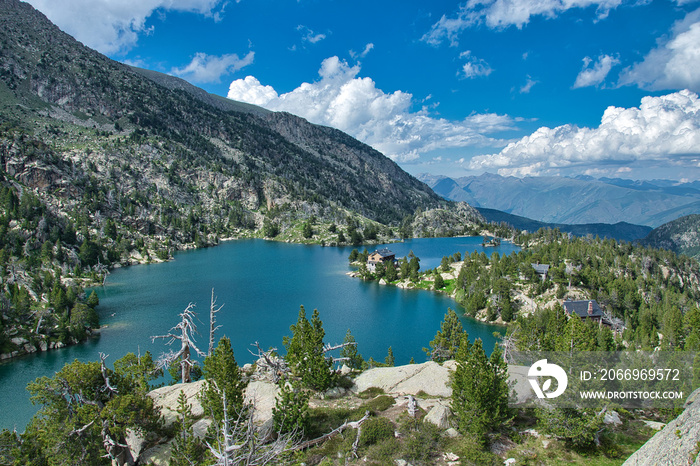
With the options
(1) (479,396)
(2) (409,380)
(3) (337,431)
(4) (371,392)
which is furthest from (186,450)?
(2) (409,380)

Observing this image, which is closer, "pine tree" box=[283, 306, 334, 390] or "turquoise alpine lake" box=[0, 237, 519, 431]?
"pine tree" box=[283, 306, 334, 390]

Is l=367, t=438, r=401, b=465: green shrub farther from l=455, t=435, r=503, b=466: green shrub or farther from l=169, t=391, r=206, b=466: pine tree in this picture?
l=169, t=391, r=206, b=466: pine tree

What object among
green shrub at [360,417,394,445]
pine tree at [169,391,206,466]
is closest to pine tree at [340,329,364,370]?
green shrub at [360,417,394,445]

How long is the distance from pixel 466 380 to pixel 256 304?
2539 inches

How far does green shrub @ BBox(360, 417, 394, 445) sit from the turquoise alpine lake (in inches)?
1258

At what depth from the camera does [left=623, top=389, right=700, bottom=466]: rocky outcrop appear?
12664 mm

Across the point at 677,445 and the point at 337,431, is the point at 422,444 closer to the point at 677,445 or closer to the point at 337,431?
the point at 337,431

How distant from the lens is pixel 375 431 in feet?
79.3

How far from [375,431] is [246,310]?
2328 inches

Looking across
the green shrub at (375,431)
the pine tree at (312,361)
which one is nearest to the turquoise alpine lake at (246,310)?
the pine tree at (312,361)

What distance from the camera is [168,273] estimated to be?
375 ft

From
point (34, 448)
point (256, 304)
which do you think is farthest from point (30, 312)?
point (34, 448)
